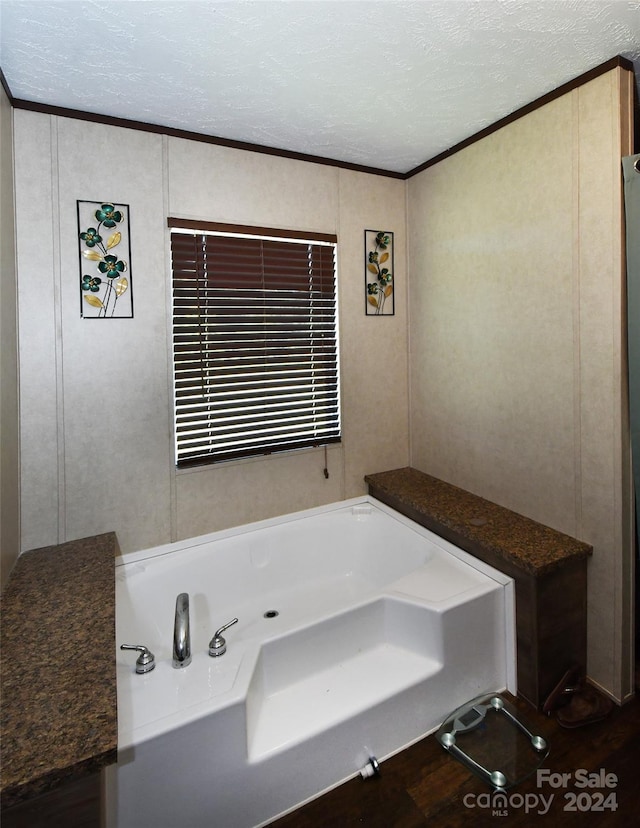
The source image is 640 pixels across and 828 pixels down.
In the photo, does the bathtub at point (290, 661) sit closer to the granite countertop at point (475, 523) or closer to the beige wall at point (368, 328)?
the granite countertop at point (475, 523)

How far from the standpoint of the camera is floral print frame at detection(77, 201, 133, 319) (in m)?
Result: 2.08

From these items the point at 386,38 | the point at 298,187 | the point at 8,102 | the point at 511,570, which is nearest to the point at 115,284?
the point at 8,102

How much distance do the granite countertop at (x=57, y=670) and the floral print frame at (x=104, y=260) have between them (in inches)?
45.9

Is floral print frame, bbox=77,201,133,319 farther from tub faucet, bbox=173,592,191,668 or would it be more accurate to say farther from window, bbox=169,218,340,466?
tub faucet, bbox=173,592,191,668

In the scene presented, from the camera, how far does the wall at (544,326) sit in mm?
1827

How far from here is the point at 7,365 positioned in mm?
1834

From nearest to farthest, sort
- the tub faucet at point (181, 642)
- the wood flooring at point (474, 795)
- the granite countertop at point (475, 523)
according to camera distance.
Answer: the wood flooring at point (474, 795)
the tub faucet at point (181, 642)
the granite countertop at point (475, 523)

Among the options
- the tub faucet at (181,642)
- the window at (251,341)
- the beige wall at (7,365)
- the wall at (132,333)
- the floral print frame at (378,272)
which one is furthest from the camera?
the floral print frame at (378,272)

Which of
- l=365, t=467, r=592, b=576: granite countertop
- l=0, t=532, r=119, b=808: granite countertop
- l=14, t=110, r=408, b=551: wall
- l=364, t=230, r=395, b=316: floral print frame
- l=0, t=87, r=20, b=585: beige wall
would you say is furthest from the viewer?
l=364, t=230, r=395, b=316: floral print frame

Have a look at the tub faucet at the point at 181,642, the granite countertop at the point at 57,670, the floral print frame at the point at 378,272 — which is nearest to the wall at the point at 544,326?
the floral print frame at the point at 378,272

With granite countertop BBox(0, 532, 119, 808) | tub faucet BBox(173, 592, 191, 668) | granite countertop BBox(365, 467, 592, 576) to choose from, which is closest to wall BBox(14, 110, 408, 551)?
granite countertop BBox(0, 532, 119, 808)

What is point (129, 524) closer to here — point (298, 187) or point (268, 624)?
point (268, 624)

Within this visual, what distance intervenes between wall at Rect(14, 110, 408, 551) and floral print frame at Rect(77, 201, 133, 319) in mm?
33

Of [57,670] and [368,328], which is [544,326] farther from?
[57,670]
